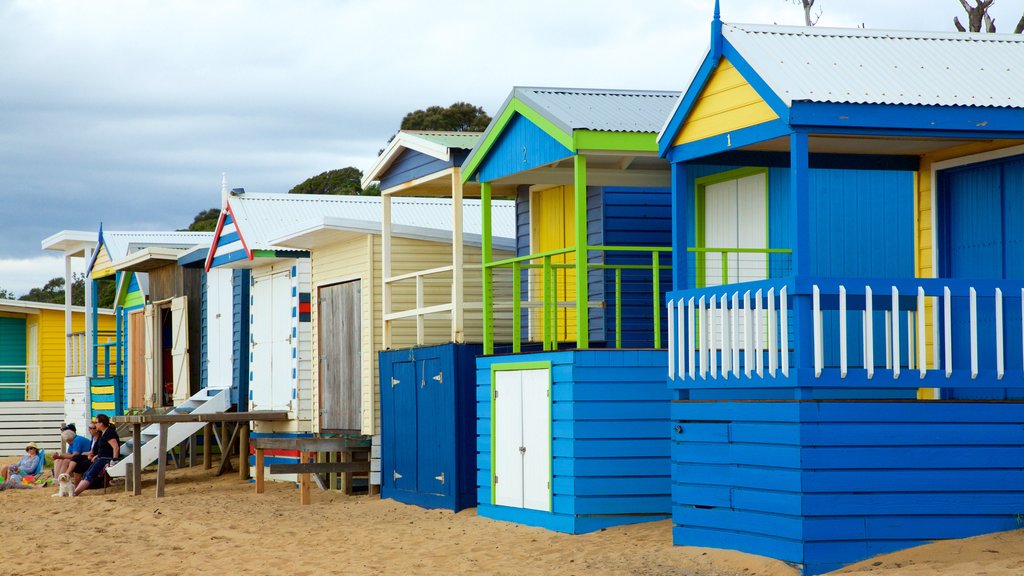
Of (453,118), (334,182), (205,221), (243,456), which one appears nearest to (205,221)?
(205,221)

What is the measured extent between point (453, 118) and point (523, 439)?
31.6 metres

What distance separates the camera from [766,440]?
10.5m

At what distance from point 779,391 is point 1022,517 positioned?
2.71 metres

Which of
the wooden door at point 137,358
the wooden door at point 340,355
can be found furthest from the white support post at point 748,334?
the wooden door at point 137,358

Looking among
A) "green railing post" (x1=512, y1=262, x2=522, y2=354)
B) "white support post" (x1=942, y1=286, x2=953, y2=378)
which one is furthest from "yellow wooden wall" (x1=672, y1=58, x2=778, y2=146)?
"green railing post" (x1=512, y1=262, x2=522, y2=354)

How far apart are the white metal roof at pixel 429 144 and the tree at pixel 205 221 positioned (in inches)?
1550

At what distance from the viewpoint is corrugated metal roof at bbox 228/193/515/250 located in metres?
20.8

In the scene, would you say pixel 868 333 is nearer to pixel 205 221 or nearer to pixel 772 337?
pixel 772 337

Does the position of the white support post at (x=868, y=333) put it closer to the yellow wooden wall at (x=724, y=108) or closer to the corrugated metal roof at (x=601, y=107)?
the yellow wooden wall at (x=724, y=108)

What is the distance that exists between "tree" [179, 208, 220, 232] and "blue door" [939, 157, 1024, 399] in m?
46.4

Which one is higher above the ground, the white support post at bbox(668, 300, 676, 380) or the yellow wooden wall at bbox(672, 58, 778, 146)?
the yellow wooden wall at bbox(672, 58, 778, 146)

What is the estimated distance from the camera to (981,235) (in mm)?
12047

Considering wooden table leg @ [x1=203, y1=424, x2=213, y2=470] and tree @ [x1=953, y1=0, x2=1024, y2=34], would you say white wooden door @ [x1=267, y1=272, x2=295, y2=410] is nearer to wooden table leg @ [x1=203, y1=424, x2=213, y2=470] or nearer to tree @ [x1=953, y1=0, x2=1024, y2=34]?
wooden table leg @ [x1=203, y1=424, x2=213, y2=470]

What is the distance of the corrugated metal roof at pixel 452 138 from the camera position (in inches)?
632
